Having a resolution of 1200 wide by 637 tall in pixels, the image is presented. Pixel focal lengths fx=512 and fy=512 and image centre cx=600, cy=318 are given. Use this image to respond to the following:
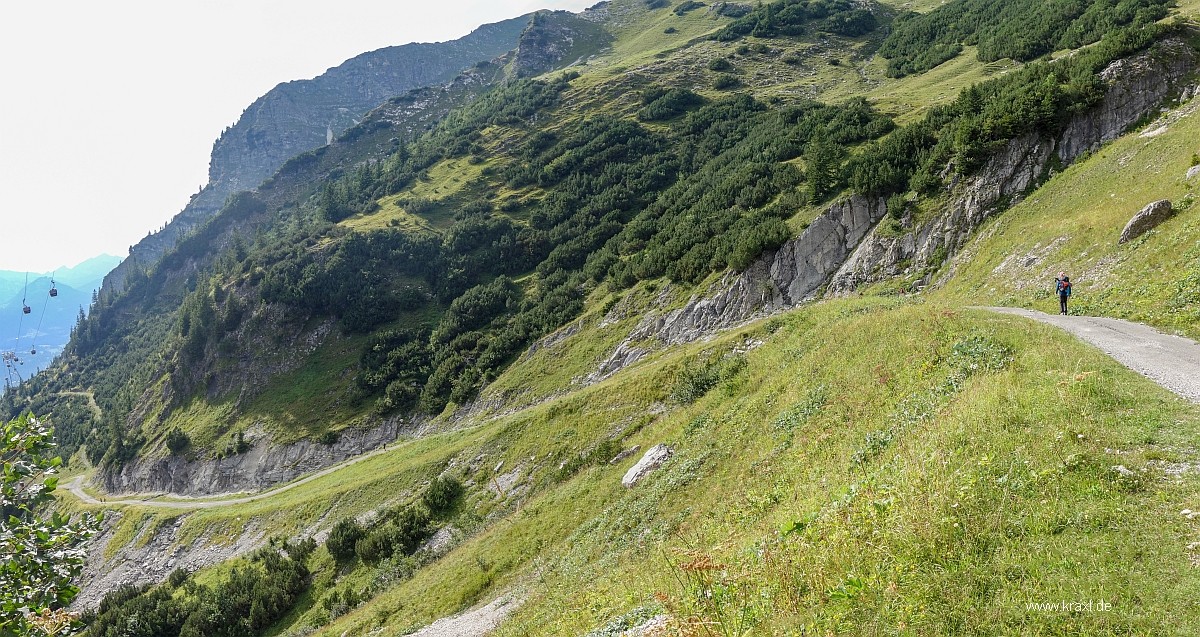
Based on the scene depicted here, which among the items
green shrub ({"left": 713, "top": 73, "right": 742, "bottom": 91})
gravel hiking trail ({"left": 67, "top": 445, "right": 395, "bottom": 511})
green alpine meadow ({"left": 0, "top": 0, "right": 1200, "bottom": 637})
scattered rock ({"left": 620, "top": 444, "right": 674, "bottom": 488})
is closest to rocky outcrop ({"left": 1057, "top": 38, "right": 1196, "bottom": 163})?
green alpine meadow ({"left": 0, "top": 0, "right": 1200, "bottom": 637})

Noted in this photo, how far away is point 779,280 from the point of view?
4300 centimetres

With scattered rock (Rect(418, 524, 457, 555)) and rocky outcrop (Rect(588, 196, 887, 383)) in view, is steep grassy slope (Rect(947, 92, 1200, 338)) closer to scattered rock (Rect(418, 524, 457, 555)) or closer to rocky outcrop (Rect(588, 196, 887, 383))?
rocky outcrop (Rect(588, 196, 887, 383))

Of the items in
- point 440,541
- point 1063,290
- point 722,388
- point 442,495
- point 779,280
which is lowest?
point 440,541

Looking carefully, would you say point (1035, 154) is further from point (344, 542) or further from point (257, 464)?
point (257, 464)

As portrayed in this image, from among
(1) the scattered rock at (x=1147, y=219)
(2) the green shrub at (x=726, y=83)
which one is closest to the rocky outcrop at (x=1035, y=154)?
(1) the scattered rock at (x=1147, y=219)

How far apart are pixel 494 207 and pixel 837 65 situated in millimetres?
80763

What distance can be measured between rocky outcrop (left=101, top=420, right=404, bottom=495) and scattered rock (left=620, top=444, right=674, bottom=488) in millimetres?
53928

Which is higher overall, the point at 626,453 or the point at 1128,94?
the point at 1128,94

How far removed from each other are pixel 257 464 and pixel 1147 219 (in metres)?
87.9

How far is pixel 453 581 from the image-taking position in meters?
19.8

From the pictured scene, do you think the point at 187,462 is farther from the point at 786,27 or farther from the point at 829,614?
the point at 786,27
